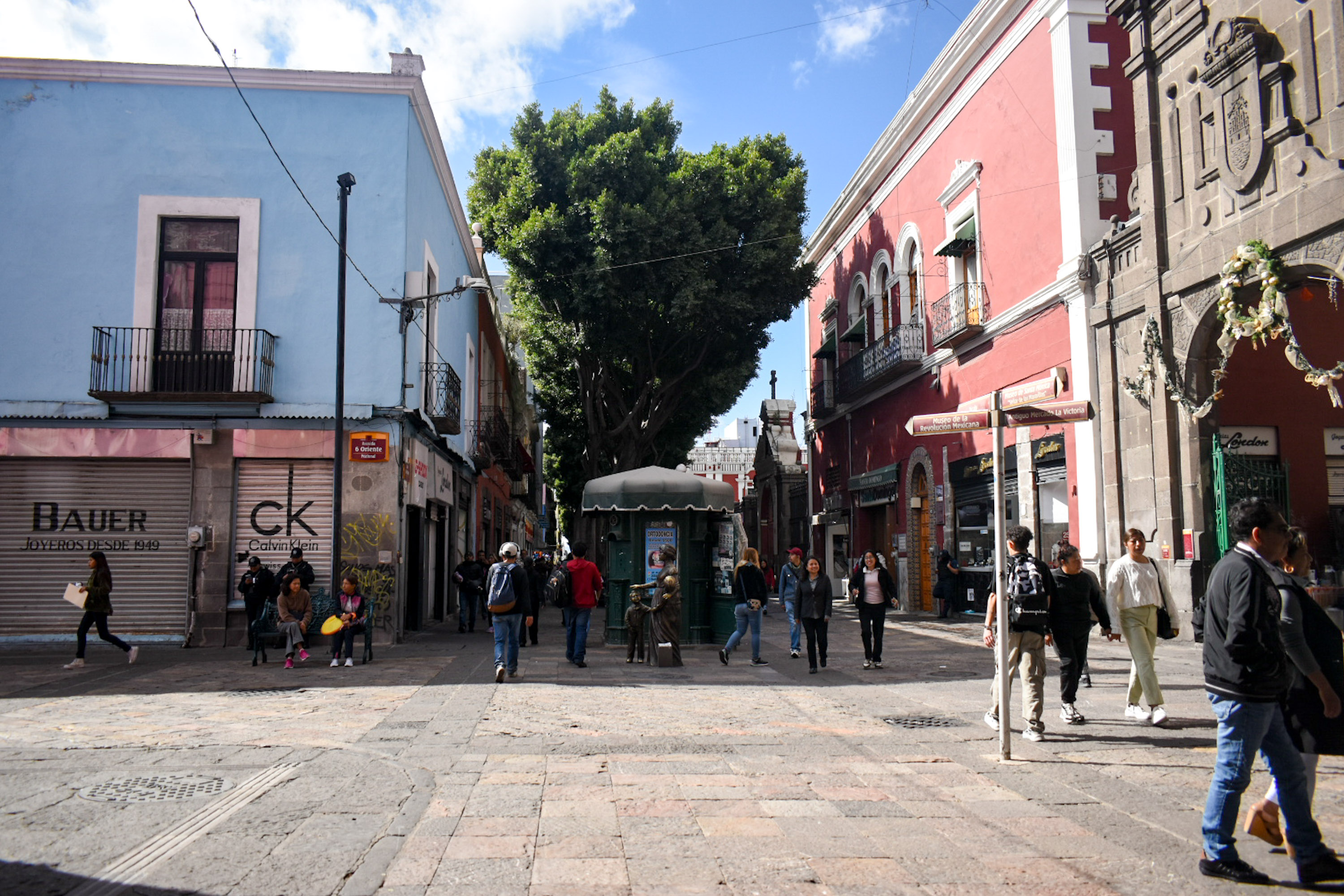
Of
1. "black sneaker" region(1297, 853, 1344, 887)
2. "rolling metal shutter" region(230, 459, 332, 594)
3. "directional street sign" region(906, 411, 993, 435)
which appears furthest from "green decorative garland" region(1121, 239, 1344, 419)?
"rolling metal shutter" region(230, 459, 332, 594)

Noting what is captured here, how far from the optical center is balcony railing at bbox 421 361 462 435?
60.8 ft

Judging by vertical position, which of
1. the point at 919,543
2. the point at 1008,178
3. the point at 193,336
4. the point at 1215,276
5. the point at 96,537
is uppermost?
the point at 1008,178

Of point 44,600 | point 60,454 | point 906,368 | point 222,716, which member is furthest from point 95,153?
point 906,368

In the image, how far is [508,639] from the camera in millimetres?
11008

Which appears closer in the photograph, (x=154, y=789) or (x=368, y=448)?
(x=154, y=789)

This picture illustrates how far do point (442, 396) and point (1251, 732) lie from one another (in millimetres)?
16683

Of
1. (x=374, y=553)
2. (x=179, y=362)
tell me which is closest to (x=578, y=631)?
(x=374, y=553)

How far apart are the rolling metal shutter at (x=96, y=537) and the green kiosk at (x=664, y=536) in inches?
267

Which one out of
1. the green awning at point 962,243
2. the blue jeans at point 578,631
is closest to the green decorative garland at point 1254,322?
the green awning at point 962,243

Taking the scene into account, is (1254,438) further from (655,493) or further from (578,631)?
(578,631)

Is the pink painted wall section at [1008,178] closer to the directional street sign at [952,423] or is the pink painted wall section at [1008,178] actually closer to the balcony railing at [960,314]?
the balcony railing at [960,314]

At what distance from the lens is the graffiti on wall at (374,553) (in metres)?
15.9

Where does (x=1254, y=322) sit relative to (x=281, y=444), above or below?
above

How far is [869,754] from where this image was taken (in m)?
7.02
